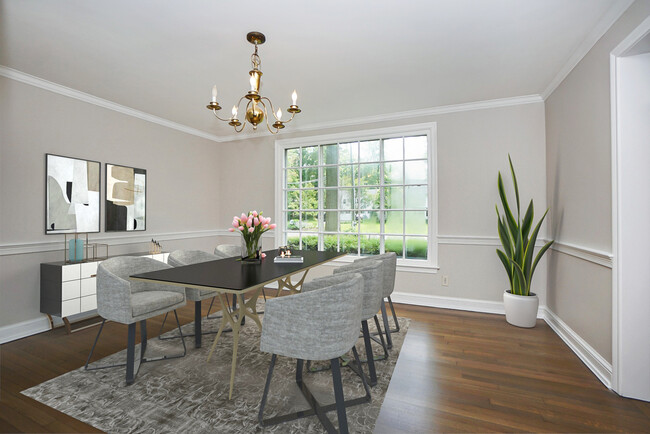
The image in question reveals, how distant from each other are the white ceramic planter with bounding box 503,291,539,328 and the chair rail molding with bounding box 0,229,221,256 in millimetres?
4590

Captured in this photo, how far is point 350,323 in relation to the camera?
5.33ft

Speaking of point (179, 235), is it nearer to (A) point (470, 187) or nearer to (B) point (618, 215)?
(A) point (470, 187)

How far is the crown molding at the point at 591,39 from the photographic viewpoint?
81.6 inches

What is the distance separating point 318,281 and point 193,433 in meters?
1.11

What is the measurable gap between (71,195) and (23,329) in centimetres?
143

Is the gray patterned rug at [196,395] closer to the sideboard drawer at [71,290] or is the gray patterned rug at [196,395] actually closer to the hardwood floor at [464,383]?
the hardwood floor at [464,383]

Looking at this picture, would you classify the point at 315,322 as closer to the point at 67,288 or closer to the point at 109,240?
the point at 67,288

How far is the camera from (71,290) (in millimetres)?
3057

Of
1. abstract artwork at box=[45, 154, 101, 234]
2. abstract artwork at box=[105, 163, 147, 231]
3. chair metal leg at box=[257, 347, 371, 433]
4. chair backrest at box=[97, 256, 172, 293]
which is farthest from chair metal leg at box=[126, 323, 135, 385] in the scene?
abstract artwork at box=[105, 163, 147, 231]

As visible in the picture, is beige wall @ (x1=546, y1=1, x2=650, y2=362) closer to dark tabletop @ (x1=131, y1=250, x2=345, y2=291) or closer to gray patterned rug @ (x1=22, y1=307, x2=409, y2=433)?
gray patterned rug @ (x1=22, y1=307, x2=409, y2=433)

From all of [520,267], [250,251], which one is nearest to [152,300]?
[250,251]

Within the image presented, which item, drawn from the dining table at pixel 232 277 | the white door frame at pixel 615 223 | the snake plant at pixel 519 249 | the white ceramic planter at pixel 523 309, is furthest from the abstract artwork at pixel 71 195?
the white door frame at pixel 615 223

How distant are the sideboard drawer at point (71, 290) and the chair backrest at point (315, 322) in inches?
103

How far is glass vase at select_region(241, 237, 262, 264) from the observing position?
109 inches
